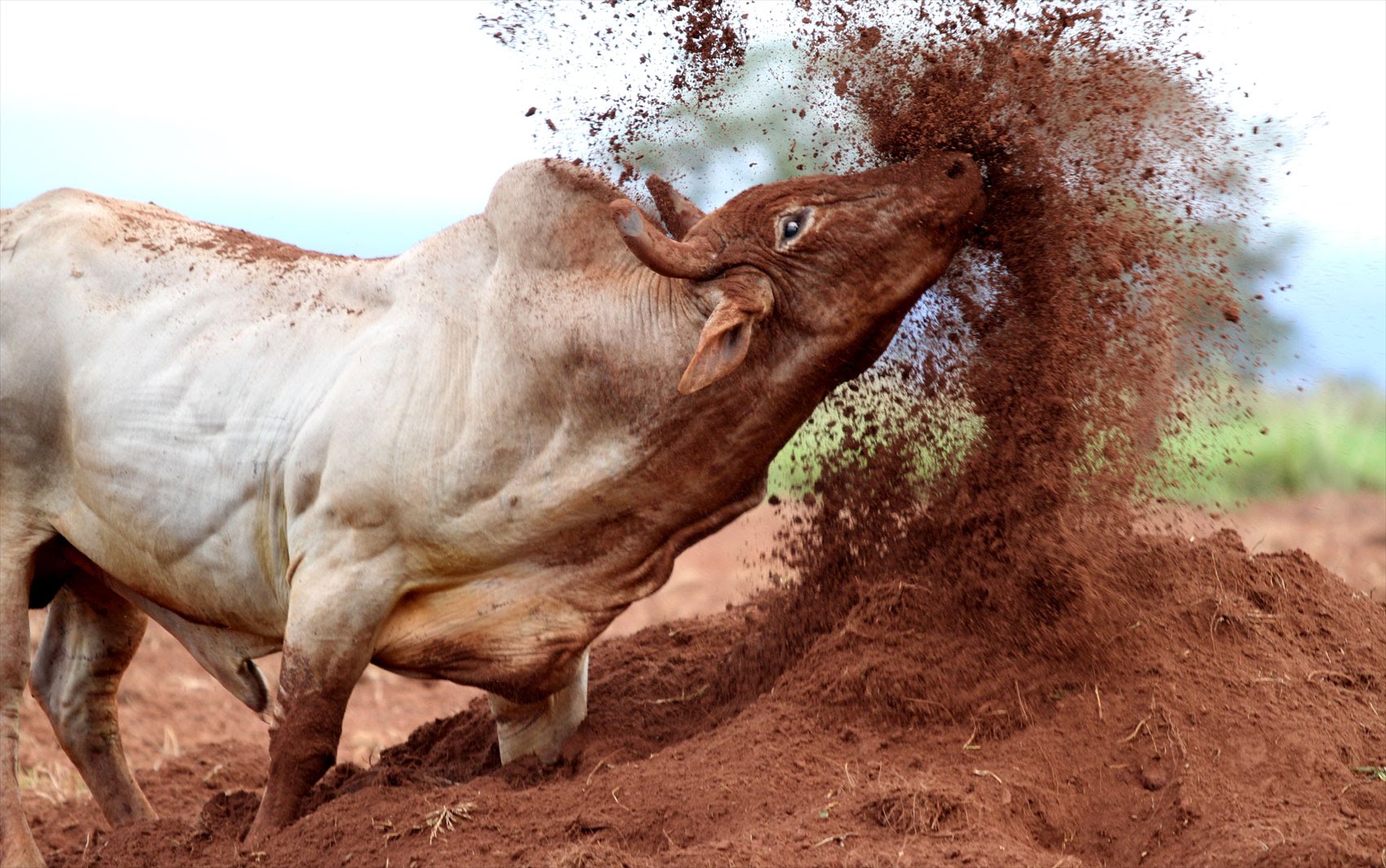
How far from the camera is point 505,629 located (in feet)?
15.7

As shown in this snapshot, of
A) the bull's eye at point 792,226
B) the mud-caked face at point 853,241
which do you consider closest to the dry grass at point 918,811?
the mud-caked face at point 853,241

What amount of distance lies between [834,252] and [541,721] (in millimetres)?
1982

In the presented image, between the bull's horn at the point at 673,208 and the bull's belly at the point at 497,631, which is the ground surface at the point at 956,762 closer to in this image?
the bull's belly at the point at 497,631

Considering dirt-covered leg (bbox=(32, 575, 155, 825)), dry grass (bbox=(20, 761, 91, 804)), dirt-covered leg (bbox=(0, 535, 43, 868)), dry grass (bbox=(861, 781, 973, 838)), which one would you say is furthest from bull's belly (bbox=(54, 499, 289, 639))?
dry grass (bbox=(861, 781, 973, 838))

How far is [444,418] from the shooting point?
15.5ft

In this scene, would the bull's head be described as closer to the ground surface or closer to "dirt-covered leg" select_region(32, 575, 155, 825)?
the ground surface

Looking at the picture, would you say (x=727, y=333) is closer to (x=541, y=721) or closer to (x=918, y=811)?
(x=918, y=811)

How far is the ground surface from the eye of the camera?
3.88 metres

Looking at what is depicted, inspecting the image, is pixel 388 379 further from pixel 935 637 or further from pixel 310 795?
pixel 935 637

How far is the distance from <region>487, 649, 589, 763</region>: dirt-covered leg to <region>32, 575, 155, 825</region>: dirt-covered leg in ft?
5.95

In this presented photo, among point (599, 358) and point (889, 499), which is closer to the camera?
point (599, 358)

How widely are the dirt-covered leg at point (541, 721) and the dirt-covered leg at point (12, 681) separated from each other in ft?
5.92

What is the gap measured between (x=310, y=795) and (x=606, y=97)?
8.67 ft

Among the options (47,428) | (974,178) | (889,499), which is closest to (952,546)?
(889,499)
